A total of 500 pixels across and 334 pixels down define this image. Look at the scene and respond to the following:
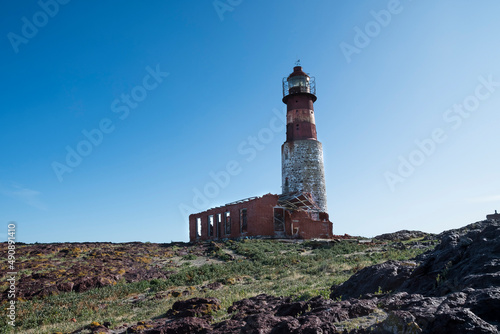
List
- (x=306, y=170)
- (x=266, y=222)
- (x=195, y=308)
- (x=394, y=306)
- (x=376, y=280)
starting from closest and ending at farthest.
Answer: (x=394, y=306)
(x=376, y=280)
(x=195, y=308)
(x=266, y=222)
(x=306, y=170)

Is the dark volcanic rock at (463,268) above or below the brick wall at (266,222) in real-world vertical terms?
below

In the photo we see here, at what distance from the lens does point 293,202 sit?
3394cm

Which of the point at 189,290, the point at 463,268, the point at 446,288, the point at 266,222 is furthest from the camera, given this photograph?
the point at 266,222

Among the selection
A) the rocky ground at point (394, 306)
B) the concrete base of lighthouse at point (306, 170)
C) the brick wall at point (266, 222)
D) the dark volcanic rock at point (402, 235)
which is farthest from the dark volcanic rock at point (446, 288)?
the concrete base of lighthouse at point (306, 170)

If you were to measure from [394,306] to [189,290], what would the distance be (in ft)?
31.6

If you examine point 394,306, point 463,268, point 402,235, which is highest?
point 402,235

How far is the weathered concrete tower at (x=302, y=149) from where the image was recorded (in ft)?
122

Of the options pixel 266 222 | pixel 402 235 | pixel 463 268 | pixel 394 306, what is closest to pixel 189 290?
pixel 394 306

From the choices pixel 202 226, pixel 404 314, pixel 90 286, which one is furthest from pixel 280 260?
pixel 202 226

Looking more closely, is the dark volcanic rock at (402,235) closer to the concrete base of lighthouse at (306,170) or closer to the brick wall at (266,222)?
the brick wall at (266,222)

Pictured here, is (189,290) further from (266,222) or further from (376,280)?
(266,222)

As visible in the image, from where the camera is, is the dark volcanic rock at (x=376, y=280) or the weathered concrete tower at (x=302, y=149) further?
the weathered concrete tower at (x=302, y=149)

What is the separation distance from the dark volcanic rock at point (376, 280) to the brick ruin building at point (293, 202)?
21.2 metres

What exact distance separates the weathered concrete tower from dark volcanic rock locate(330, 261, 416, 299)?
2789 centimetres
